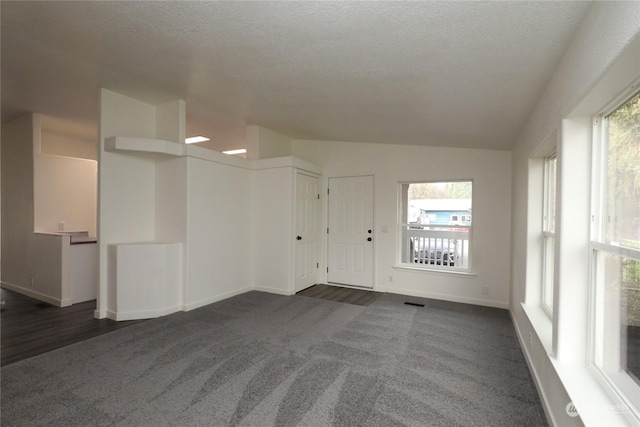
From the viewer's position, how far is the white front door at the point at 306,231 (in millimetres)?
4762

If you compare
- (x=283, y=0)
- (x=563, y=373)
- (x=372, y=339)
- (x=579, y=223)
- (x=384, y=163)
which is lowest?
(x=372, y=339)

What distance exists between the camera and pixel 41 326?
3.19 metres

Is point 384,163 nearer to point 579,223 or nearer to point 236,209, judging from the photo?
point 236,209

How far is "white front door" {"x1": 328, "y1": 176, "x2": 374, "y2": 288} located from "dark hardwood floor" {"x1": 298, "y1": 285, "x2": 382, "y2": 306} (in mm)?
243

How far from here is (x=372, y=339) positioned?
293 centimetres

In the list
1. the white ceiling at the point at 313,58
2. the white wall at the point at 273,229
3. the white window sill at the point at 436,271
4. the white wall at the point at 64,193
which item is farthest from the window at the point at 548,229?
the white wall at the point at 64,193

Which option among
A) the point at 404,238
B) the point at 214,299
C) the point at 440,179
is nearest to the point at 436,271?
the point at 404,238

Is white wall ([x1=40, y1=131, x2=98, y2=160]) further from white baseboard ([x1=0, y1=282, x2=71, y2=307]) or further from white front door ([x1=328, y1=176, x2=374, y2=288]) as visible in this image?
white front door ([x1=328, y1=176, x2=374, y2=288])

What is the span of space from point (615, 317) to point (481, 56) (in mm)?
1601

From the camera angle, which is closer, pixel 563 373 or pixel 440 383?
pixel 563 373

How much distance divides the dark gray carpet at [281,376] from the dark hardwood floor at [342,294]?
871 mm

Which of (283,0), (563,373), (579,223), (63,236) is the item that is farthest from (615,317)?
(63,236)

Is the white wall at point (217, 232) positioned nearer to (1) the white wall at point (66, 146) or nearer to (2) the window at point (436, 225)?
(2) the window at point (436, 225)

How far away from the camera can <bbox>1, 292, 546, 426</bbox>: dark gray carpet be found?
1795 mm
